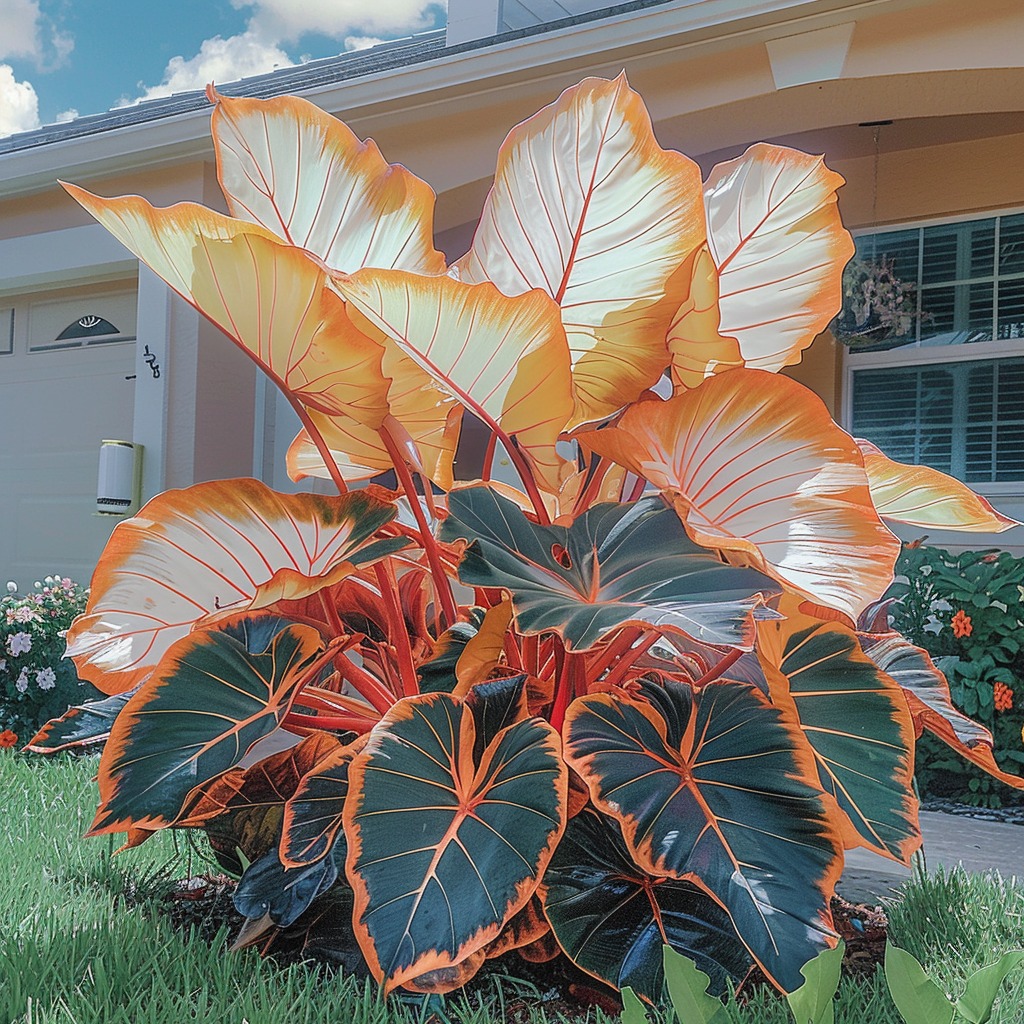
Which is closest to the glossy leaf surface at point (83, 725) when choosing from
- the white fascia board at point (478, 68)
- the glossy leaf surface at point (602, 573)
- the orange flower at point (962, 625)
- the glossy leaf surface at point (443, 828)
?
the glossy leaf surface at point (443, 828)

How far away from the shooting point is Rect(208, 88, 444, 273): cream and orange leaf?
1547mm

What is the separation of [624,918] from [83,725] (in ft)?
3.22

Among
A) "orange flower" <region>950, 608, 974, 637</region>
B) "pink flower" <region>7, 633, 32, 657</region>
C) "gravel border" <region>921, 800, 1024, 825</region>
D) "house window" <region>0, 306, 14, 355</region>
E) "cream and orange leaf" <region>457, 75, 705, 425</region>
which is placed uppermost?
"house window" <region>0, 306, 14, 355</region>

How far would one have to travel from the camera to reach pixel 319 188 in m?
1.62

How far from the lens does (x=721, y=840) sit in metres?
1.25

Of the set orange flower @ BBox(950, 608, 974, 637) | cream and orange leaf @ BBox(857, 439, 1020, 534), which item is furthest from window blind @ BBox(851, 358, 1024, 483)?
cream and orange leaf @ BBox(857, 439, 1020, 534)

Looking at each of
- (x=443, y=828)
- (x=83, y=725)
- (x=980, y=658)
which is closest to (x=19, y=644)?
(x=83, y=725)

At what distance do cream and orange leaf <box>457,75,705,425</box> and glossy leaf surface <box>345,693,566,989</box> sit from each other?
60 cm

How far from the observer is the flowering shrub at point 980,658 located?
3.50 metres

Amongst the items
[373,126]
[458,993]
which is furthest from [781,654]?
[373,126]

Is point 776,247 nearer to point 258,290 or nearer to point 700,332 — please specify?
point 700,332

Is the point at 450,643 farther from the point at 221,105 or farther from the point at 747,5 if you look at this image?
the point at 747,5

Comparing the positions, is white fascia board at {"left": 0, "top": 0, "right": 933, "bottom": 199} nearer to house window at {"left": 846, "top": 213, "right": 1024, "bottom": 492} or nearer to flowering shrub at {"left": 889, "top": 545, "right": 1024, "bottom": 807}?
house window at {"left": 846, "top": 213, "right": 1024, "bottom": 492}

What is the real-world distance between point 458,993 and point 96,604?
2.44 feet
